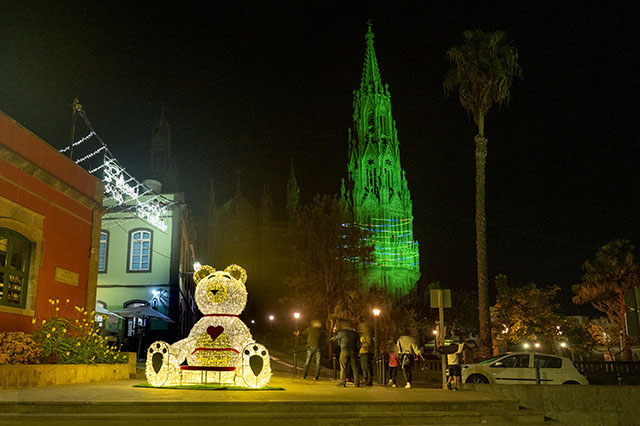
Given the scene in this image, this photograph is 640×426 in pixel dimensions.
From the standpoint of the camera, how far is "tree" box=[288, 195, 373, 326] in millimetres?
31359

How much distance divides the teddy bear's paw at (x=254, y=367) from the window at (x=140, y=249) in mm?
17275

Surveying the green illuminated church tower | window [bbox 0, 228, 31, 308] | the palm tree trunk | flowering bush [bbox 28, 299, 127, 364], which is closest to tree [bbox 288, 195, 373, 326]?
the palm tree trunk

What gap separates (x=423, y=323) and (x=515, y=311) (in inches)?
760

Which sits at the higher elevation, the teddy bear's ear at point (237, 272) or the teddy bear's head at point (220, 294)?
the teddy bear's ear at point (237, 272)

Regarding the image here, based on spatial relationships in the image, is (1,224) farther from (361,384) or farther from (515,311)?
(515,311)

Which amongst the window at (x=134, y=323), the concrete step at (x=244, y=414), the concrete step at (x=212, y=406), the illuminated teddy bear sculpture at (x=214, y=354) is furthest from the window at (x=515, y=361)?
the window at (x=134, y=323)

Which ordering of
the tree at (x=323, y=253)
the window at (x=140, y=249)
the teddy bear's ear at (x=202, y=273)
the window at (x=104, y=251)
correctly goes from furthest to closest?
the tree at (x=323, y=253) → the window at (x=140, y=249) → the window at (x=104, y=251) → the teddy bear's ear at (x=202, y=273)

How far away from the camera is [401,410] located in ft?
29.6

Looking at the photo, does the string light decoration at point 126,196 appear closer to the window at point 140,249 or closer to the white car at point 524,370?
the window at point 140,249

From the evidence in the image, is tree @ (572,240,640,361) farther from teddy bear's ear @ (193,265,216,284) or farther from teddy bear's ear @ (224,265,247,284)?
teddy bear's ear @ (193,265,216,284)

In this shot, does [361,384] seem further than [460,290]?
No

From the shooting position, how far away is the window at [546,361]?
14.3m

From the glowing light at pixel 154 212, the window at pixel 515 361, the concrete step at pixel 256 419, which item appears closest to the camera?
the concrete step at pixel 256 419

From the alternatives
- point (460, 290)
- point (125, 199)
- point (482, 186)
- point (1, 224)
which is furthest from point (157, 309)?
point (460, 290)
